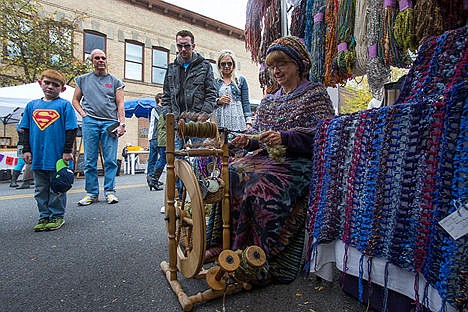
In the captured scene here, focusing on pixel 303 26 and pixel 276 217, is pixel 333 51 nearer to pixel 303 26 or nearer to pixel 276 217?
pixel 303 26

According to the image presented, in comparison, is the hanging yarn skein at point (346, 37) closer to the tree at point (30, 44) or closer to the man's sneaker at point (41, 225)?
the man's sneaker at point (41, 225)

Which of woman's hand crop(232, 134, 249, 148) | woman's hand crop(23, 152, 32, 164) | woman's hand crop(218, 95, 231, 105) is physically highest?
woman's hand crop(218, 95, 231, 105)

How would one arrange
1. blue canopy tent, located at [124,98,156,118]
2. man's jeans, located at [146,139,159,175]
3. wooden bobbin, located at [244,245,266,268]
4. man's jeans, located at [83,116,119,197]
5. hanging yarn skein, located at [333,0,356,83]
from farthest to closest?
blue canopy tent, located at [124,98,156,118] < man's jeans, located at [146,139,159,175] < man's jeans, located at [83,116,119,197] < hanging yarn skein, located at [333,0,356,83] < wooden bobbin, located at [244,245,266,268]

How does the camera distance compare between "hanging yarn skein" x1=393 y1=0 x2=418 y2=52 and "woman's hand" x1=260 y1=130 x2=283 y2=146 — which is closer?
"woman's hand" x1=260 y1=130 x2=283 y2=146

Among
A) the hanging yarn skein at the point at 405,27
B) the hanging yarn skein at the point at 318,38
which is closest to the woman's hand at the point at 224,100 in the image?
the hanging yarn skein at the point at 318,38

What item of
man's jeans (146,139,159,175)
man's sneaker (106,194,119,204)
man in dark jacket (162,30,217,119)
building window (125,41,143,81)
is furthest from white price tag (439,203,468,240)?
building window (125,41,143,81)

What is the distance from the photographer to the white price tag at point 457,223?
73cm

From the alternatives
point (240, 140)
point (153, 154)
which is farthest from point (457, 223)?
point (153, 154)

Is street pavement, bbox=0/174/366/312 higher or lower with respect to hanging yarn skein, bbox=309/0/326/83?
lower

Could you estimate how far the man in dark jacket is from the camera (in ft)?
8.57

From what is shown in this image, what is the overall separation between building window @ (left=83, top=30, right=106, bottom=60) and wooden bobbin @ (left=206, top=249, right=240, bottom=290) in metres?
11.3

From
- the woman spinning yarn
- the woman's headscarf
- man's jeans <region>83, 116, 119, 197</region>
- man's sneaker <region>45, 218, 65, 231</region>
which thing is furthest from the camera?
man's jeans <region>83, 116, 119, 197</region>

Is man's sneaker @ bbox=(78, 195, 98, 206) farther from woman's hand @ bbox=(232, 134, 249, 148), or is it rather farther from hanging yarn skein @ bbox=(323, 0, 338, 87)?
hanging yarn skein @ bbox=(323, 0, 338, 87)

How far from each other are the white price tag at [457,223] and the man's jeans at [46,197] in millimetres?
2636
